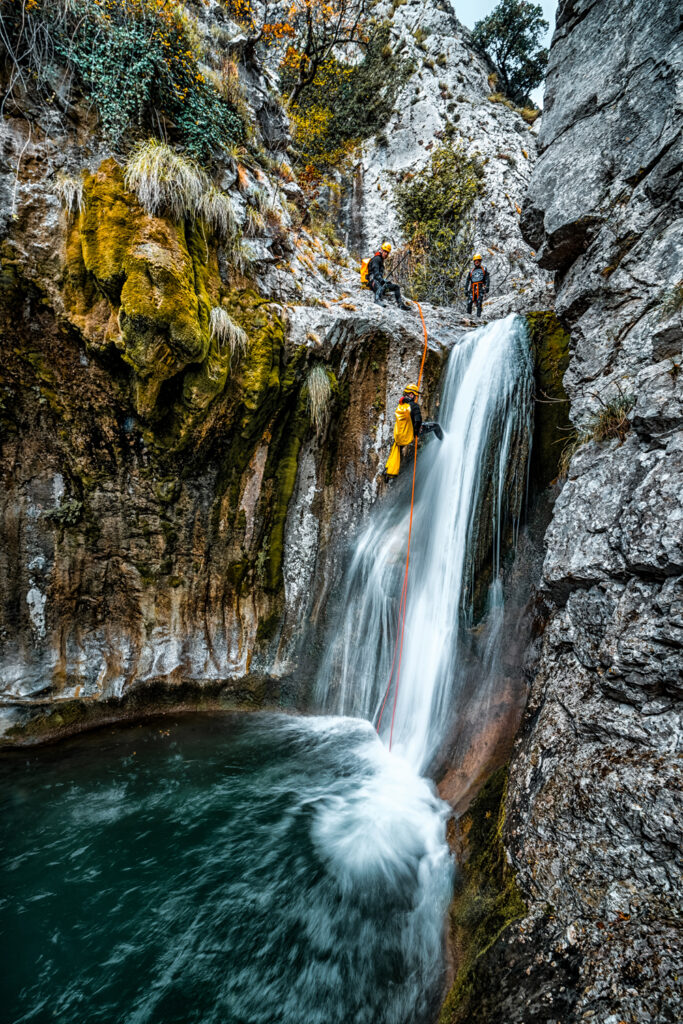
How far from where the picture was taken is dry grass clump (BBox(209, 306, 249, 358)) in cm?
534

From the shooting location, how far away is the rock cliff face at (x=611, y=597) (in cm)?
227

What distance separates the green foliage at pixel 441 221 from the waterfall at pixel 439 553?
7463 mm

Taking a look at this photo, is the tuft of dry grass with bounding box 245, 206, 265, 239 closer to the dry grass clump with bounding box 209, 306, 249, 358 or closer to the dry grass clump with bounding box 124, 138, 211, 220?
the dry grass clump with bounding box 124, 138, 211, 220

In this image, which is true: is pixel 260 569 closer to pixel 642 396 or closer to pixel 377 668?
pixel 377 668

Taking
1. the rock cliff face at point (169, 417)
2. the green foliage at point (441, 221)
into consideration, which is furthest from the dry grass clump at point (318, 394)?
the green foliage at point (441, 221)

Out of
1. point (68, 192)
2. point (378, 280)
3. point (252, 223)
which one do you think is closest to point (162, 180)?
point (68, 192)

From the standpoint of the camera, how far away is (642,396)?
357 cm

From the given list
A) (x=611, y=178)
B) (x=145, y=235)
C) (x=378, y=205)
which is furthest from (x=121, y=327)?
(x=378, y=205)

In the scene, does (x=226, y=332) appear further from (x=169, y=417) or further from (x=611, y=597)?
(x=611, y=597)

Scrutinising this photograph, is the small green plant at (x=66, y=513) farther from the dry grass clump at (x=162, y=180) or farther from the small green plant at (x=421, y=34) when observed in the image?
the small green plant at (x=421, y=34)

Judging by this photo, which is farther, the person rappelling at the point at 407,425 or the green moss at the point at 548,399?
the person rappelling at the point at 407,425

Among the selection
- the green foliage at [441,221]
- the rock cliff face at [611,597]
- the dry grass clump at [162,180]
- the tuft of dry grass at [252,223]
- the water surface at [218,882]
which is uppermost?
the green foliage at [441,221]

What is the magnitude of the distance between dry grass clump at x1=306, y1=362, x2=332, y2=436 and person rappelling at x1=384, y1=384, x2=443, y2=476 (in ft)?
3.62

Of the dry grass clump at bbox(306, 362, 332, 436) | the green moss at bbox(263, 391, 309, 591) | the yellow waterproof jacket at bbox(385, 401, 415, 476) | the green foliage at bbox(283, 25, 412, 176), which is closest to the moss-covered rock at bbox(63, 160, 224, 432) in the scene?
the dry grass clump at bbox(306, 362, 332, 436)
